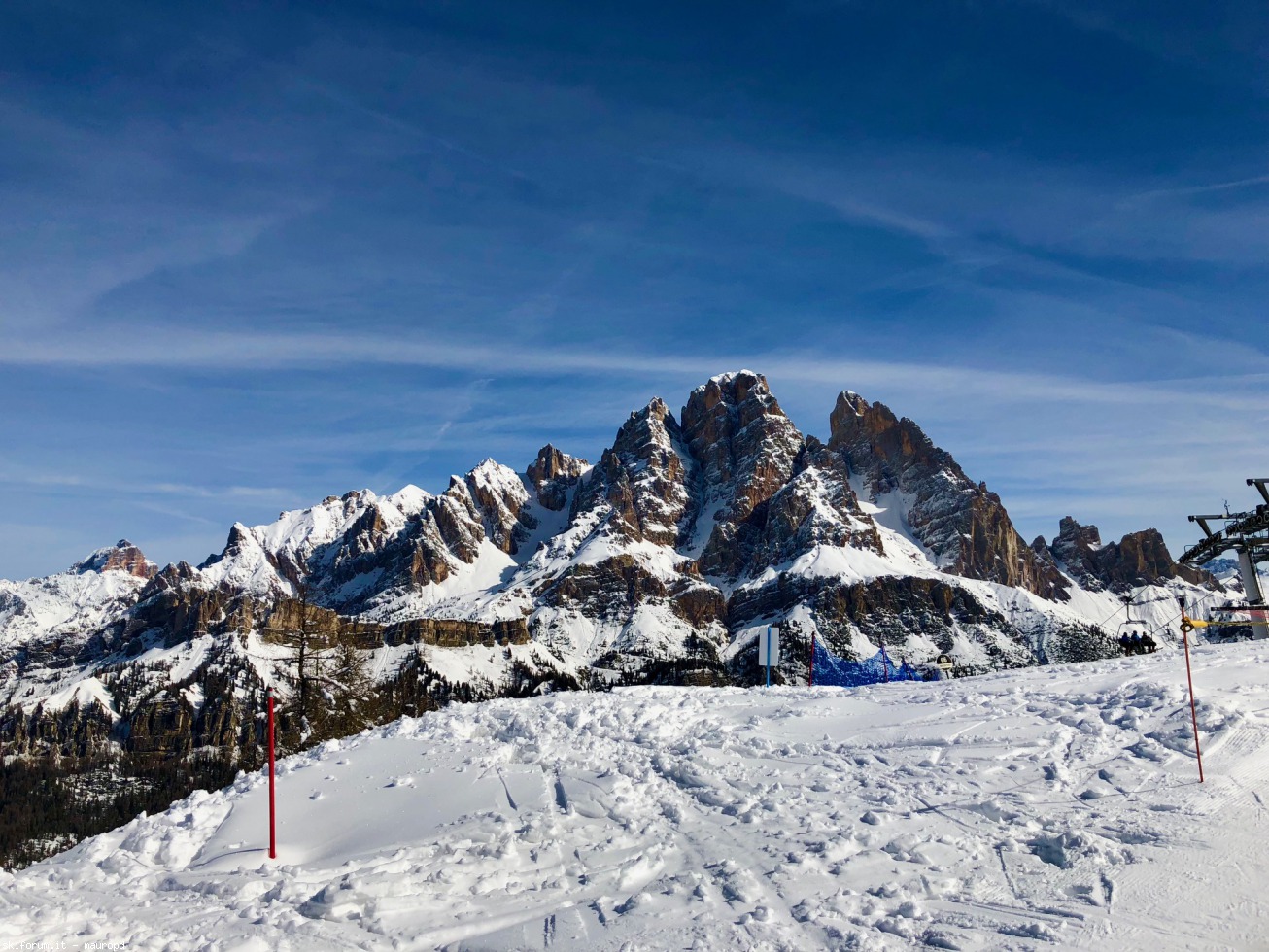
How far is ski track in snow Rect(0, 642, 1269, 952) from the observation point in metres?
9.40

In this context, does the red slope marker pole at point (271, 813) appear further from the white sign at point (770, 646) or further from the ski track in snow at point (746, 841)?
the white sign at point (770, 646)

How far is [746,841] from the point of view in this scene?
38.9 feet

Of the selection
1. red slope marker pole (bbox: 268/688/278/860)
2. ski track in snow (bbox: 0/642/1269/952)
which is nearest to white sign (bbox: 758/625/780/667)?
ski track in snow (bbox: 0/642/1269/952)

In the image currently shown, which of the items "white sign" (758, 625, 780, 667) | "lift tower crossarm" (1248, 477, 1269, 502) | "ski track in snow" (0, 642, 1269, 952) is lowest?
"ski track in snow" (0, 642, 1269, 952)

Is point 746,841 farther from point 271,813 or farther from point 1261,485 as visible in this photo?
point 1261,485

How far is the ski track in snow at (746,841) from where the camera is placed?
9398mm

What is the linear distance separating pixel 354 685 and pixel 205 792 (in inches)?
500

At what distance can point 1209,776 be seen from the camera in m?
12.6

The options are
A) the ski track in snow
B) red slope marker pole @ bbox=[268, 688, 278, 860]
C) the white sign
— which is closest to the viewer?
the ski track in snow

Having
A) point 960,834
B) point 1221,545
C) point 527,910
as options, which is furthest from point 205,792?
point 1221,545

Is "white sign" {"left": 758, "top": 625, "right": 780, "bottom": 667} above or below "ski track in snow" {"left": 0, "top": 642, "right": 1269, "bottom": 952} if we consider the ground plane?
above

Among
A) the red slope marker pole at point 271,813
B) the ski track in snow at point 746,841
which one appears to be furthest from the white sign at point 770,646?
the red slope marker pole at point 271,813

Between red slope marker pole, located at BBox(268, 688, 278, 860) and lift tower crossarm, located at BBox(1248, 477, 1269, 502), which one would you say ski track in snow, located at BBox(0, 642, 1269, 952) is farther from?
lift tower crossarm, located at BBox(1248, 477, 1269, 502)

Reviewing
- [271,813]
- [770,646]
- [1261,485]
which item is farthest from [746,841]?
[1261,485]
